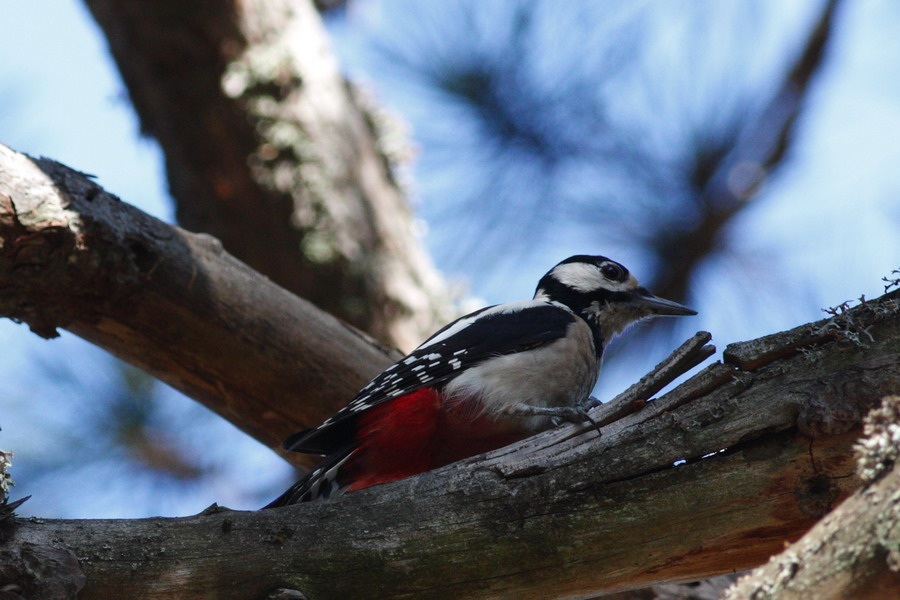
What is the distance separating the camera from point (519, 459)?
242cm

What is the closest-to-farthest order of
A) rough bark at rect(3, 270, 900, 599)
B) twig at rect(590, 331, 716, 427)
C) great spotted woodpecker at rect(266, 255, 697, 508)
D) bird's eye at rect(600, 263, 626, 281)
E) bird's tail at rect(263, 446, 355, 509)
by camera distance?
rough bark at rect(3, 270, 900, 599), twig at rect(590, 331, 716, 427), bird's tail at rect(263, 446, 355, 509), great spotted woodpecker at rect(266, 255, 697, 508), bird's eye at rect(600, 263, 626, 281)

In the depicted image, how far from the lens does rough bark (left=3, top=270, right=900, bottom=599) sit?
219 cm

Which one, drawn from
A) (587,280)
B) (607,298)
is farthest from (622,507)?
(587,280)

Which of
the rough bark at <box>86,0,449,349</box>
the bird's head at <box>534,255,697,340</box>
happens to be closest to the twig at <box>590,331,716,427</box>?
the bird's head at <box>534,255,697,340</box>

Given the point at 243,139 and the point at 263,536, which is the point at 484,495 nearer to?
the point at 263,536

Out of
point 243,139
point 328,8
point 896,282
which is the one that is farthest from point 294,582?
point 328,8

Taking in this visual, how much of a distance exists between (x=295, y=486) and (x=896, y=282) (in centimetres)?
172

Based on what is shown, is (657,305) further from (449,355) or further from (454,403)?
(454,403)

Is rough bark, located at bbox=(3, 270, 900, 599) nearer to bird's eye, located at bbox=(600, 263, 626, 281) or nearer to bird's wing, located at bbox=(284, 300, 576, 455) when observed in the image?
bird's wing, located at bbox=(284, 300, 576, 455)

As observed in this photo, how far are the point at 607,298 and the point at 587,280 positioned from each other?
141 mm

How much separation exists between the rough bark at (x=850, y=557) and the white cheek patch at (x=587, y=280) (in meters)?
2.46

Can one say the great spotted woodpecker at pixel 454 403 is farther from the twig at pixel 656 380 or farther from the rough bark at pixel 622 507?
the rough bark at pixel 622 507

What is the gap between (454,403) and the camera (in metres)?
3.14

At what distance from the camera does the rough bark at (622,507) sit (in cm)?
219
